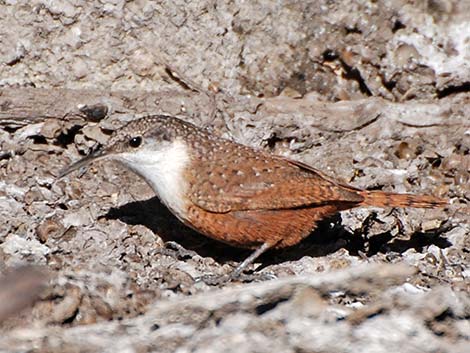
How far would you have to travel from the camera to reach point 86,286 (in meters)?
5.71

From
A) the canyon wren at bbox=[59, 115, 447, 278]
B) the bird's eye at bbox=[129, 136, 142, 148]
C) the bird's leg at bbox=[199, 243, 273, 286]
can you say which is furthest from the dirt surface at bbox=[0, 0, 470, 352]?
the bird's eye at bbox=[129, 136, 142, 148]

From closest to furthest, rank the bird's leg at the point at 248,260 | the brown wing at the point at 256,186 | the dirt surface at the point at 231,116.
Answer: the brown wing at the point at 256,186, the bird's leg at the point at 248,260, the dirt surface at the point at 231,116

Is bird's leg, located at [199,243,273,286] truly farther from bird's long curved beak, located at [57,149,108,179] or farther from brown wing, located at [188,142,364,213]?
bird's long curved beak, located at [57,149,108,179]

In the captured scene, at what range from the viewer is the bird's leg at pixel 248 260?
6.42 meters

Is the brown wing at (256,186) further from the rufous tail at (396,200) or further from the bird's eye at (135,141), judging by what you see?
the bird's eye at (135,141)

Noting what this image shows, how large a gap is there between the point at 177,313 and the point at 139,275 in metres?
1.34

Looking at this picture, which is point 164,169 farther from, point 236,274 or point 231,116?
point 231,116

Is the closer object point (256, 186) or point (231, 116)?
point (256, 186)

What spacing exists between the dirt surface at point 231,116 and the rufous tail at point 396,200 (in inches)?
15.8

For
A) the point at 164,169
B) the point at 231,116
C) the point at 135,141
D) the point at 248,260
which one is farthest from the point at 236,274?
the point at 231,116

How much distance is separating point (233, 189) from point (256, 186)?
0.43 ft

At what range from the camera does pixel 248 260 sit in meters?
6.46

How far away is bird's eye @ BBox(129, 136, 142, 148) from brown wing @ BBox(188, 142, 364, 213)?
1.13 ft

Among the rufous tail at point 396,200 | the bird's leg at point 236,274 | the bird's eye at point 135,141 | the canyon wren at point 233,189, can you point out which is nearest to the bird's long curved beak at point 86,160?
the canyon wren at point 233,189
